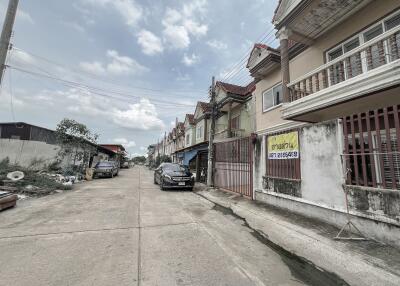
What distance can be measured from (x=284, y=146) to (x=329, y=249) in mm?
3775

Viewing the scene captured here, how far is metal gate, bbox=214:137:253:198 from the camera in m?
9.30

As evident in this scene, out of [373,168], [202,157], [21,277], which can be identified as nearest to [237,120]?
[202,157]

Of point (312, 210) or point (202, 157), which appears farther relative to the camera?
point (202, 157)

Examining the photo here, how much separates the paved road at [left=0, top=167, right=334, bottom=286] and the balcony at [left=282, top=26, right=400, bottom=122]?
13.8ft

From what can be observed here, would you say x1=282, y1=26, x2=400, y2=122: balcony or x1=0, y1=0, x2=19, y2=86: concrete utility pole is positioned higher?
x1=0, y1=0, x2=19, y2=86: concrete utility pole

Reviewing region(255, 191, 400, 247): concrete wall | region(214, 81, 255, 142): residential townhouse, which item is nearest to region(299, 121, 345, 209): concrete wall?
region(255, 191, 400, 247): concrete wall

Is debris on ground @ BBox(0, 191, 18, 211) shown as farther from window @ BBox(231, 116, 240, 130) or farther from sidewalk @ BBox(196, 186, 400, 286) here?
window @ BBox(231, 116, 240, 130)

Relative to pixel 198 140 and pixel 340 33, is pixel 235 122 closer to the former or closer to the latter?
pixel 198 140

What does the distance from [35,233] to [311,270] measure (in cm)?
569

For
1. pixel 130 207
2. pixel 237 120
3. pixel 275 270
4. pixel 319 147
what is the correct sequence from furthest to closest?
pixel 237 120 < pixel 130 207 < pixel 319 147 < pixel 275 270

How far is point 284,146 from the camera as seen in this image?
23.3 feet

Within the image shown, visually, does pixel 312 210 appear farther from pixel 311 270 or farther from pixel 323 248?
pixel 311 270

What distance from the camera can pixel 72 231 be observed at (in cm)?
477

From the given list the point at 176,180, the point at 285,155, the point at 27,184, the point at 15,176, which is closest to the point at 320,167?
the point at 285,155
